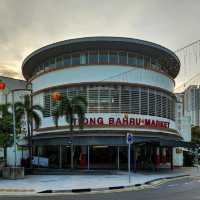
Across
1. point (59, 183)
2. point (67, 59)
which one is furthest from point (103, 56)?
point (59, 183)

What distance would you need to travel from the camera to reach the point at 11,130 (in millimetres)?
34969

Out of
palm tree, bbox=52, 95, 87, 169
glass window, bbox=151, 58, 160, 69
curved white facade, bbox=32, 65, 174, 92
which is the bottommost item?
palm tree, bbox=52, 95, 87, 169

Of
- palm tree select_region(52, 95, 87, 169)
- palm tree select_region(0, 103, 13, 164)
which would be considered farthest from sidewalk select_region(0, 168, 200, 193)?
palm tree select_region(52, 95, 87, 169)

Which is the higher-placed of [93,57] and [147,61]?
[93,57]

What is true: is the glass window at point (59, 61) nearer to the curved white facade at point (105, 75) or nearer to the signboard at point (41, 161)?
the curved white facade at point (105, 75)

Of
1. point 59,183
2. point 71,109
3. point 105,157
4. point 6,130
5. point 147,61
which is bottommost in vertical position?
point 59,183

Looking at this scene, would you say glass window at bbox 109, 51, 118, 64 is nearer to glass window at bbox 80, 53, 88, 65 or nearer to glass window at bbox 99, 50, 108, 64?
glass window at bbox 99, 50, 108, 64

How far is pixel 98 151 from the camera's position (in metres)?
43.2

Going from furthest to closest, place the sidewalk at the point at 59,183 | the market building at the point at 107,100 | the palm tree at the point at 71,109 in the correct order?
the market building at the point at 107,100 → the palm tree at the point at 71,109 → the sidewalk at the point at 59,183

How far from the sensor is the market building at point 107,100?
140ft

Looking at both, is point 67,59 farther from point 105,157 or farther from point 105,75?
point 105,157

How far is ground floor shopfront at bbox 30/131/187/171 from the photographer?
4122 centimetres

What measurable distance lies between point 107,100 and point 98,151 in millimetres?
5247

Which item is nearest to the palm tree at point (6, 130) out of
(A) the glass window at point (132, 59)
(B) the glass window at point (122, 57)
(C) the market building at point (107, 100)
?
(C) the market building at point (107, 100)
